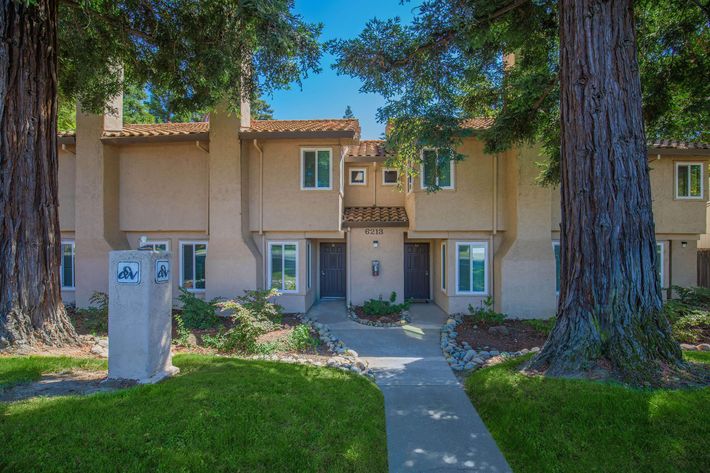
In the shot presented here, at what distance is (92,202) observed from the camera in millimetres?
12008

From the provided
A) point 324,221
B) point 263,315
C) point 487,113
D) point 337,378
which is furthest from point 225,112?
point 337,378

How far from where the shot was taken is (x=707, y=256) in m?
13.4

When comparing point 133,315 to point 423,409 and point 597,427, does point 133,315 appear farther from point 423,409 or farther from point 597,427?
point 597,427

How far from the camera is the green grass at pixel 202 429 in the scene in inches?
129

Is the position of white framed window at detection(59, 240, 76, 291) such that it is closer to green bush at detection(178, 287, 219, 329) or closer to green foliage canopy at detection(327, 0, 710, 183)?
green bush at detection(178, 287, 219, 329)

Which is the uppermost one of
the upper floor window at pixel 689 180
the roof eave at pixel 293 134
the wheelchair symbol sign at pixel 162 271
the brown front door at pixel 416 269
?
the roof eave at pixel 293 134

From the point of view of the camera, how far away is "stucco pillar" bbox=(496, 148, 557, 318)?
440 inches

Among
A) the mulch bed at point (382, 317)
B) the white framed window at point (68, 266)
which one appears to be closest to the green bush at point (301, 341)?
the mulch bed at point (382, 317)

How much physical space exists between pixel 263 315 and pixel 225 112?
21.6ft

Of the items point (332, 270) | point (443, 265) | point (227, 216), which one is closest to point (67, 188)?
point (227, 216)

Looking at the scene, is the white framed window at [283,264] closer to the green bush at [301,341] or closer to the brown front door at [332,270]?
the brown front door at [332,270]

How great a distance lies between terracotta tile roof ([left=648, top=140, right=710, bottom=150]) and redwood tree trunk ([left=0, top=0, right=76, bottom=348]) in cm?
1598

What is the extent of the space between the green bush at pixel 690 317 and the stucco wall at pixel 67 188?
59.1ft

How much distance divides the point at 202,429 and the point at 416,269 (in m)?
11.7
